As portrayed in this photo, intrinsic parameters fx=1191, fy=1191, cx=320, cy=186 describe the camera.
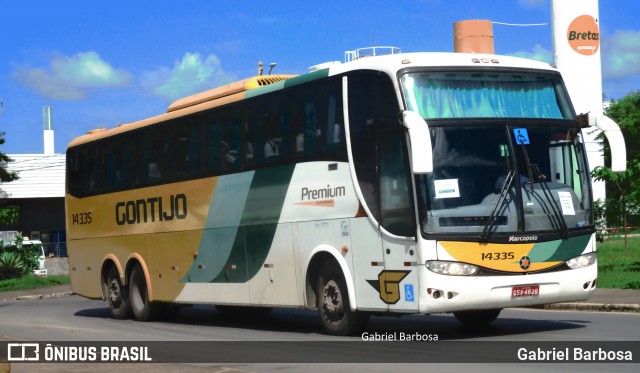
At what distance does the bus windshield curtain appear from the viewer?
49.1ft

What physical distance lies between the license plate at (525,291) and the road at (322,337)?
55 cm

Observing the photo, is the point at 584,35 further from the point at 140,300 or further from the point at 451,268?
the point at 451,268

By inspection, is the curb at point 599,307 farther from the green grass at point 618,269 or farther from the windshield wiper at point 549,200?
the windshield wiper at point 549,200

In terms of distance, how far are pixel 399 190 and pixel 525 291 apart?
6.56 feet

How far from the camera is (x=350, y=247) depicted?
16078mm

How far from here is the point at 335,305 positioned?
649 inches

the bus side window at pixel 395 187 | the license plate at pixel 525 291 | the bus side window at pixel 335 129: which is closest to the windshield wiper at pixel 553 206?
the license plate at pixel 525 291

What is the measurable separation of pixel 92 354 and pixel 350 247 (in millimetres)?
3921

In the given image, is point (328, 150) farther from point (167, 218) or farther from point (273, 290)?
point (167, 218)

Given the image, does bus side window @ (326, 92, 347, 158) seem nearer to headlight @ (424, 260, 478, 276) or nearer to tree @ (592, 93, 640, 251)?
headlight @ (424, 260, 478, 276)

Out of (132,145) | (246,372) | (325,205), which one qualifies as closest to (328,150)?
(325,205)

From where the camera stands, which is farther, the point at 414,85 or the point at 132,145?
the point at 132,145

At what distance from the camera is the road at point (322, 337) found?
1262cm

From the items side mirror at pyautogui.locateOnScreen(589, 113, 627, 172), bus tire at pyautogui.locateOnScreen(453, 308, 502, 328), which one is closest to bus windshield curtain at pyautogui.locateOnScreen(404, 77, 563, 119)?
side mirror at pyautogui.locateOnScreen(589, 113, 627, 172)
